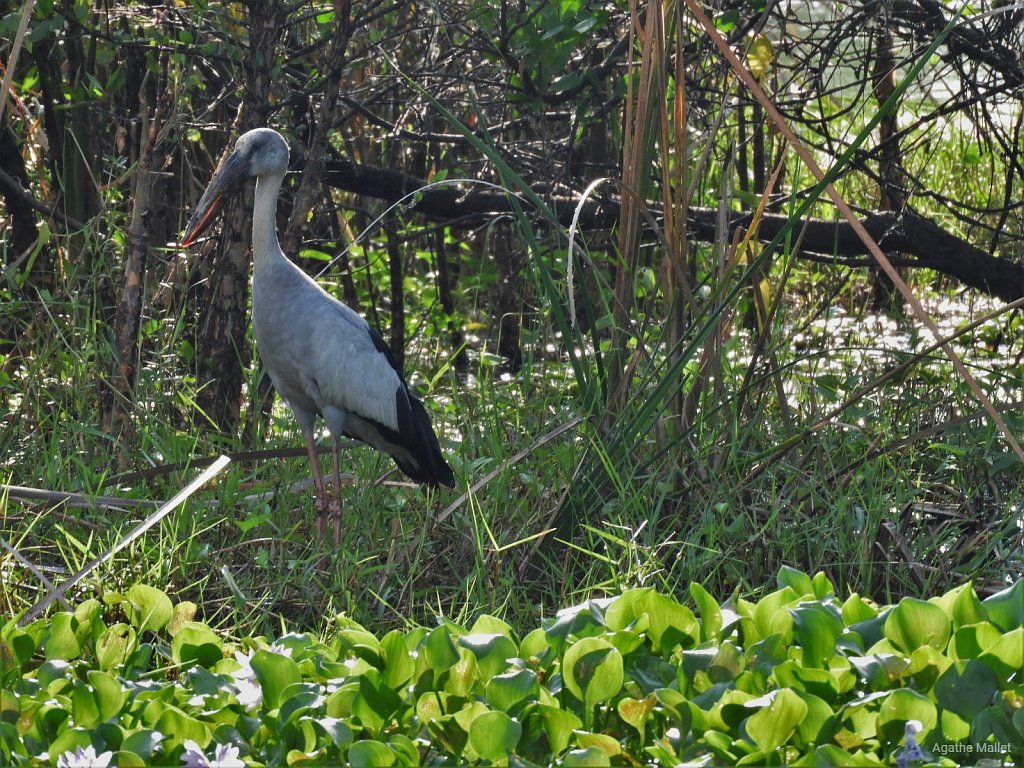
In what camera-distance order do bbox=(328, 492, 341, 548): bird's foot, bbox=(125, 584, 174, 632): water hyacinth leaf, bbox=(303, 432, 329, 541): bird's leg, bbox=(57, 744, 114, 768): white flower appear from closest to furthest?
bbox=(57, 744, 114, 768): white flower < bbox=(125, 584, 174, 632): water hyacinth leaf < bbox=(328, 492, 341, 548): bird's foot < bbox=(303, 432, 329, 541): bird's leg

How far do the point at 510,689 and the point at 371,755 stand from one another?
302 mm

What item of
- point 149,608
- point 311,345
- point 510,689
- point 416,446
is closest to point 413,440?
point 416,446

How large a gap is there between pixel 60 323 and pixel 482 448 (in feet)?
5.43

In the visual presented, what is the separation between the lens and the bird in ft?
13.9

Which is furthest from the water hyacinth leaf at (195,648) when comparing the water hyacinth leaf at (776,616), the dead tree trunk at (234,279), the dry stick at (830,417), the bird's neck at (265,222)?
the dead tree trunk at (234,279)

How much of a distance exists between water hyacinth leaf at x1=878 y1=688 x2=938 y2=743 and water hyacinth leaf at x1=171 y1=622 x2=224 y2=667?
133 centimetres

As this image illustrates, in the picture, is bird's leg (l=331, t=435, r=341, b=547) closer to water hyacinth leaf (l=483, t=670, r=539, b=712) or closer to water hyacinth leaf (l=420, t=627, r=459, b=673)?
water hyacinth leaf (l=420, t=627, r=459, b=673)

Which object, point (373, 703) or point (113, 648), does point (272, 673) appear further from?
point (113, 648)

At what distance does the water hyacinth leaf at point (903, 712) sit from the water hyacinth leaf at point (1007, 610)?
37cm

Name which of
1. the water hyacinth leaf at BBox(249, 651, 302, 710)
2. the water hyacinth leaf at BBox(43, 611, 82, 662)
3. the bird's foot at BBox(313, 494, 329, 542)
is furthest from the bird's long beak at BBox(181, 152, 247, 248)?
the water hyacinth leaf at BBox(249, 651, 302, 710)

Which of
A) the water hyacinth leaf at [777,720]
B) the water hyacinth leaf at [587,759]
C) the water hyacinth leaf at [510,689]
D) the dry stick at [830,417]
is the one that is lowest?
the water hyacinth leaf at [587,759]

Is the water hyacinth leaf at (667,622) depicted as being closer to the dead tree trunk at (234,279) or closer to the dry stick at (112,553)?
the dry stick at (112,553)

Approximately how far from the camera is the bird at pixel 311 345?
167 inches

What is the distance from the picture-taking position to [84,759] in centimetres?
209
